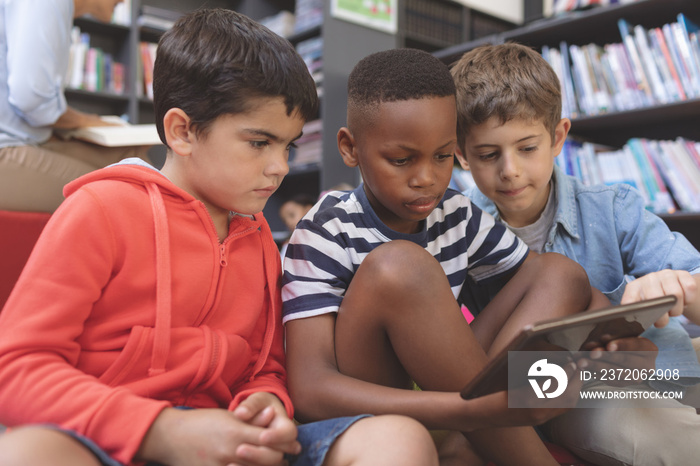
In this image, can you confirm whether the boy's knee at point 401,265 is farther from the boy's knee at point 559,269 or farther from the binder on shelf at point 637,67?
the binder on shelf at point 637,67

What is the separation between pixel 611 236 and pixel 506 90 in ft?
1.16

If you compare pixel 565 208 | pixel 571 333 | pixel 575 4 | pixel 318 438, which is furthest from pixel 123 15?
A: pixel 571 333

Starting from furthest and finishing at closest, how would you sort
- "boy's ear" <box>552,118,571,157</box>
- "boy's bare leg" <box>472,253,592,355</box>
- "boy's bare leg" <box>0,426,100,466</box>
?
"boy's ear" <box>552,118,571,157</box>
"boy's bare leg" <box>472,253,592,355</box>
"boy's bare leg" <box>0,426,100,466</box>

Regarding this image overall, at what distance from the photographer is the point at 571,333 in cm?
57

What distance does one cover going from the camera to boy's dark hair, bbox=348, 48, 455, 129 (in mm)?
865

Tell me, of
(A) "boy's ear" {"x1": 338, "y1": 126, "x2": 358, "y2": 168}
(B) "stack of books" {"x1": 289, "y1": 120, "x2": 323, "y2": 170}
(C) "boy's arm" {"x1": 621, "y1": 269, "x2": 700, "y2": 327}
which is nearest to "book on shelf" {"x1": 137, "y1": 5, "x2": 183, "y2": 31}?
(B) "stack of books" {"x1": 289, "y1": 120, "x2": 323, "y2": 170}

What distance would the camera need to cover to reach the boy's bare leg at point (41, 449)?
0.48 m

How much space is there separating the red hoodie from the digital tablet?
0.31 m

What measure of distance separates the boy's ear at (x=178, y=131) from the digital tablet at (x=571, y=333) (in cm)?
52

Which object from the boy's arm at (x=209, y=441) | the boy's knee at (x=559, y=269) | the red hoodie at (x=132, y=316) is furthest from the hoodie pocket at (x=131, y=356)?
the boy's knee at (x=559, y=269)

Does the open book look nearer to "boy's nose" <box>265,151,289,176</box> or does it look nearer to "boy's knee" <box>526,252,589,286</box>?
"boy's nose" <box>265,151,289,176</box>

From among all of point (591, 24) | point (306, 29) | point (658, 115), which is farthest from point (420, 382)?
point (306, 29)

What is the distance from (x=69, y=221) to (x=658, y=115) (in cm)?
211

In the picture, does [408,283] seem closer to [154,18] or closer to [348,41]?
[348,41]
